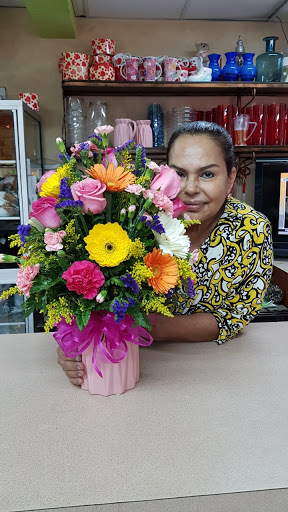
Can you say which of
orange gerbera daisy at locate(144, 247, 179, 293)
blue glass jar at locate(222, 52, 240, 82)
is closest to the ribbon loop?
orange gerbera daisy at locate(144, 247, 179, 293)

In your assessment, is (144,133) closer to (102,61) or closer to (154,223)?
(102,61)

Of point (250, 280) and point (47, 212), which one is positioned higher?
point (47, 212)

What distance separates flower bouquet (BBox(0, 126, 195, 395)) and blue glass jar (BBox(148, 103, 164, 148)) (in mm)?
2139

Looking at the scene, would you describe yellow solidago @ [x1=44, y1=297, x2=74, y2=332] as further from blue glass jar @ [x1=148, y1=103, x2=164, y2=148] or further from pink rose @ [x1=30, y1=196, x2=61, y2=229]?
blue glass jar @ [x1=148, y1=103, x2=164, y2=148]

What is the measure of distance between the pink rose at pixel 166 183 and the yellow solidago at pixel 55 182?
155 mm

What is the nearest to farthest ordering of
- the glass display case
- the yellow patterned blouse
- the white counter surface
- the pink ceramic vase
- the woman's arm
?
the white counter surface
the pink ceramic vase
the woman's arm
the yellow patterned blouse
the glass display case

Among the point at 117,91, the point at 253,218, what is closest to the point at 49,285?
the point at 253,218

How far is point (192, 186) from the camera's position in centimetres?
108

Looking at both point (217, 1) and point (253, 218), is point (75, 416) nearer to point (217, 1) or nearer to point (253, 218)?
point (253, 218)

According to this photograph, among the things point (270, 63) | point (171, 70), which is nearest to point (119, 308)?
point (171, 70)

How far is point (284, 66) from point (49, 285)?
9.11ft

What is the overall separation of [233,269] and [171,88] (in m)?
1.99

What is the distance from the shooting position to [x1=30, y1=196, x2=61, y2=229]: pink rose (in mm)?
696

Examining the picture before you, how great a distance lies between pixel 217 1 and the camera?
2688 millimetres
